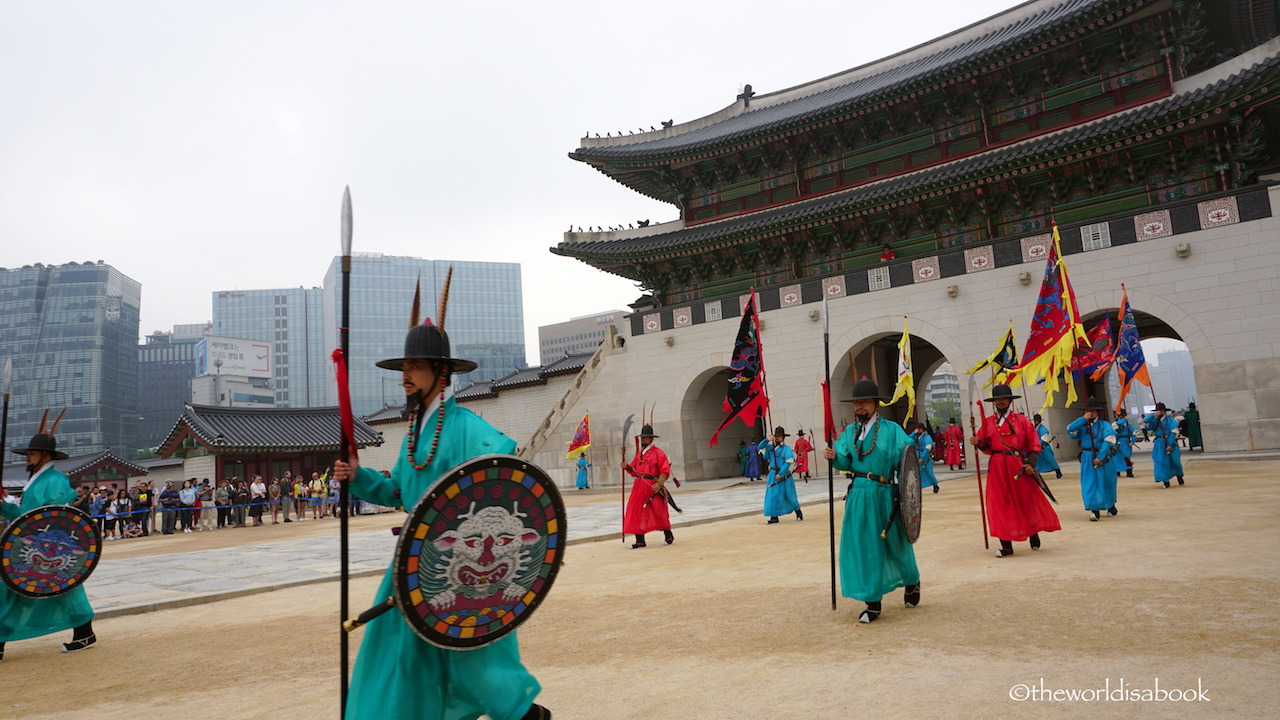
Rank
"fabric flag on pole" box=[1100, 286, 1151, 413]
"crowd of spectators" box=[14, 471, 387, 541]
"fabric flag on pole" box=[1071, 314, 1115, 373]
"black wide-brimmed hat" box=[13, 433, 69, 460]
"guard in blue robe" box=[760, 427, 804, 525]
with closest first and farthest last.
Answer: "black wide-brimmed hat" box=[13, 433, 69, 460] → "guard in blue robe" box=[760, 427, 804, 525] → "fabric flag on pole" box=[1100, 286, 1151, 413] → "fabric flag on pole" box=[1071, 314, 1115, 373] → "crowd of spectators" box=[14, 471, 387, 541]

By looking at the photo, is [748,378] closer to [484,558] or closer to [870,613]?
[870,613]

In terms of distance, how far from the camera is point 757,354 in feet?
35.0

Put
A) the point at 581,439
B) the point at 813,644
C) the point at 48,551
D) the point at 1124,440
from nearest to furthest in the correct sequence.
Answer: the point at 813,644 → the point at 48,551 → the point at 1124,440 → the point at 581,439

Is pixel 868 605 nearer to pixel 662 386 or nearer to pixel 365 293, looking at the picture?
pixel 662 386

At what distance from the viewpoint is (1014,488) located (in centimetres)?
749

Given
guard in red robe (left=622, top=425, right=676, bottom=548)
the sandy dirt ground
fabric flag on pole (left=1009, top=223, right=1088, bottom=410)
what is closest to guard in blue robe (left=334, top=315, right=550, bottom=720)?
the sandy dirt ground

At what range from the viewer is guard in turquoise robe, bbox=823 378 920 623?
5.18 meters

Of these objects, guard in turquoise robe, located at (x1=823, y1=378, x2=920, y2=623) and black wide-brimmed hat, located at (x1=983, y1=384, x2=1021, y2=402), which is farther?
black wide-brimmed hat, located at (x1=983, y1=384, x2=1021, y2=402)

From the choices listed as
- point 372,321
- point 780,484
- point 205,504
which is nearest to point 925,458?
point 780,484

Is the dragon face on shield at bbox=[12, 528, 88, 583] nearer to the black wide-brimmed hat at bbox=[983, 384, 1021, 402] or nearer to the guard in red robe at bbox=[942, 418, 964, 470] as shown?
the black wide-brimmed hat at bbox=[983, 384, 1021, 402]

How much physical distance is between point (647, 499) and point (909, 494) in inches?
206

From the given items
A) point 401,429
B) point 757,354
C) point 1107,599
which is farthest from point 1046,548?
point 401,429

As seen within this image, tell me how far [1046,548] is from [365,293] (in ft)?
243

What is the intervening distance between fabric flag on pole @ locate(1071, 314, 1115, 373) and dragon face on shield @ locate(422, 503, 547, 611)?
15.3 m
